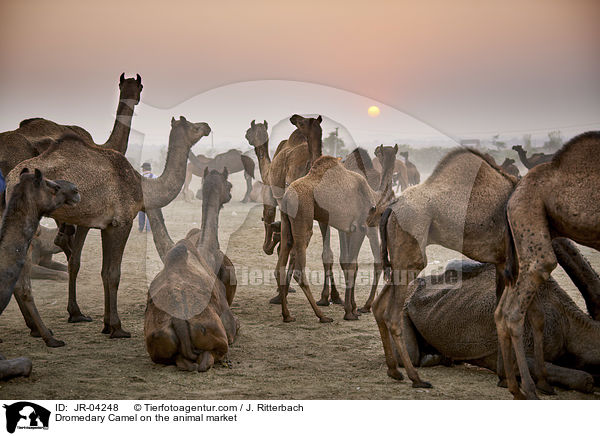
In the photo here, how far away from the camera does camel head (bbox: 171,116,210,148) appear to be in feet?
28.9

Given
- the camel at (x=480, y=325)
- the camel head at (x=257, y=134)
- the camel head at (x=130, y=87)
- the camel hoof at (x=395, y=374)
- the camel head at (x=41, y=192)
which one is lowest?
the camel hoof at (x=395, y=374)

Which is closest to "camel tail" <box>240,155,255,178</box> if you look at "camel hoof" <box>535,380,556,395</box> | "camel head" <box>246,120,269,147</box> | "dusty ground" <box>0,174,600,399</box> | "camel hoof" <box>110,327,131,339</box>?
"camel head" <box>246,120,269,147</box>

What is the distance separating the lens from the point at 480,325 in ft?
20.3

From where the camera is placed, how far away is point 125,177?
782 centimetres

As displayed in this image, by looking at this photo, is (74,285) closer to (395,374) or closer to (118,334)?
(118,334)

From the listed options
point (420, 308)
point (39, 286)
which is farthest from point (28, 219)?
point (39, 286)

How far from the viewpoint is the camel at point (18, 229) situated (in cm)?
571

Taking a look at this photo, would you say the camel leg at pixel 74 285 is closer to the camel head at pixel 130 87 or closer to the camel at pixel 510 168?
the camel head at pixel 130 87

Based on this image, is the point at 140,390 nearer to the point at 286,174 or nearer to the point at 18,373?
the point at 18,373

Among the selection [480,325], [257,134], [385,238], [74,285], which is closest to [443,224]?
[385,238]

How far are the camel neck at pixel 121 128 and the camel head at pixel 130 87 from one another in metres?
0.06

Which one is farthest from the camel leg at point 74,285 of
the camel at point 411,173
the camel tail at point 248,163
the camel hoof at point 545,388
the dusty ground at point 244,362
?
the camel at point 411,173

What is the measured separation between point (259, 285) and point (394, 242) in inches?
226
